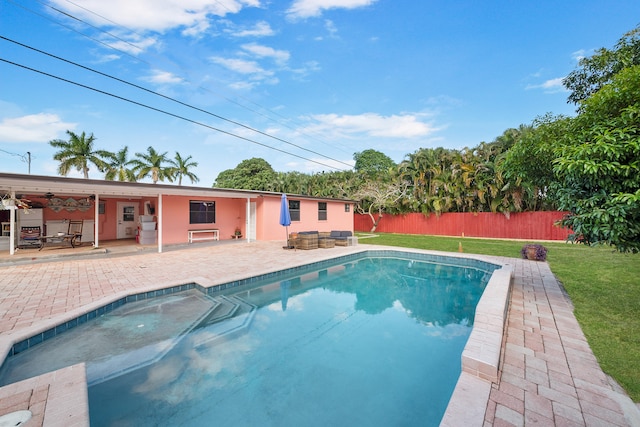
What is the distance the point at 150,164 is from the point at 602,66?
3360 cm

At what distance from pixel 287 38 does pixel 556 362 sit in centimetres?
1393

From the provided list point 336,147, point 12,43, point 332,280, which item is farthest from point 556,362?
point 336,147

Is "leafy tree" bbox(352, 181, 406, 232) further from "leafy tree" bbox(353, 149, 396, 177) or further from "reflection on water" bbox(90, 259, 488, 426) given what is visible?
"leafy tree" bbox(353, 149, 396, 177)

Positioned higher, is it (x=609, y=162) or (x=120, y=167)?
(x=120, y=167)

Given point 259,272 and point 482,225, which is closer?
point 259,272

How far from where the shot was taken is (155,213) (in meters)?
12.4

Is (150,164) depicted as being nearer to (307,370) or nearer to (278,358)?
(278,358)

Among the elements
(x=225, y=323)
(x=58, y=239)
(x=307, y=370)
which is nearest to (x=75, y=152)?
(x=58, y=239)

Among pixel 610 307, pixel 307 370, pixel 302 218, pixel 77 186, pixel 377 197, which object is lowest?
pixel 307 370

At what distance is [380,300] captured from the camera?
6.46 metres

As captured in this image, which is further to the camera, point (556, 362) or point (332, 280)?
point (332, 280)

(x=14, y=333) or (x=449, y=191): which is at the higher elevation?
(x=449, y=191)

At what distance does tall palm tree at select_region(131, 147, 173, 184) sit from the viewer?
28.4 meters

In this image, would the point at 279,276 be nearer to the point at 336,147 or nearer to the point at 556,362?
the point at 556,362
